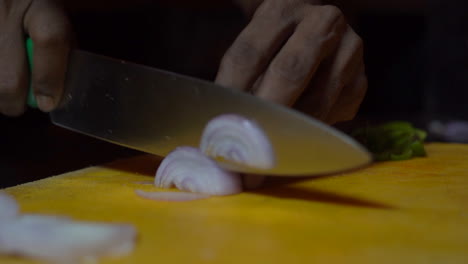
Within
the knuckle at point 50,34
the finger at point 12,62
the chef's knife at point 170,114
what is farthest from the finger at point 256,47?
the finger at point 12,62

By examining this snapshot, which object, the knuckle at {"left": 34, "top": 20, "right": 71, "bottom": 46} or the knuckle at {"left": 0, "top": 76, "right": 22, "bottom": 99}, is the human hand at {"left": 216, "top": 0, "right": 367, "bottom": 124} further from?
the knuckle at {"left": 0, "top": 76, "right": 22, "bottom": 99}

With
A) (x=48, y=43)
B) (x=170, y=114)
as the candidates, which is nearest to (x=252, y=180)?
(x=170, y=114)

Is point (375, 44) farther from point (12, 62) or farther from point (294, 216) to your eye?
point (294, 216)

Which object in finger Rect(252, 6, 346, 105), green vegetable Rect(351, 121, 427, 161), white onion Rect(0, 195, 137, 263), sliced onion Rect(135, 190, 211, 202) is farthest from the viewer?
green vegetable Rect(351, 121, 427, 161)

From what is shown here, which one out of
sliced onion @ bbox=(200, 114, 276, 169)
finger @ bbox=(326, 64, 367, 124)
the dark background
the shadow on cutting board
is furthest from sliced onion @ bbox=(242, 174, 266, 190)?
the dark background

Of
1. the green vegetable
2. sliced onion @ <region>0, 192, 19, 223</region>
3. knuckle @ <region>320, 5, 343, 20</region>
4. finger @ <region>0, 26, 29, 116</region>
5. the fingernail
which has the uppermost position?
knuckle @ <region>320, 5, 343, 20</region>

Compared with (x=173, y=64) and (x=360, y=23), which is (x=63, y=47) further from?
(x=360, y=23)

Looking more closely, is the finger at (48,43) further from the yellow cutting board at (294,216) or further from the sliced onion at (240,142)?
the sliced onion at (240,142)
